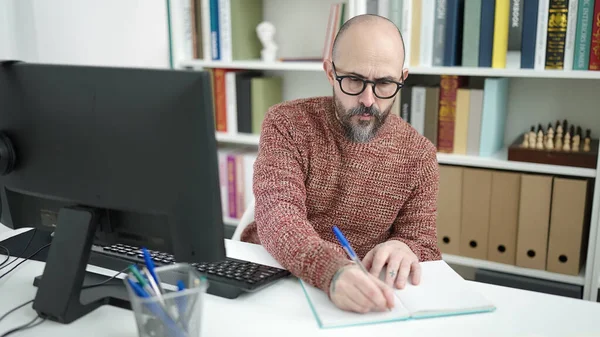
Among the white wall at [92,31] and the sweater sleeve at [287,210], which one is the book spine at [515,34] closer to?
the sweater sleeve at [287,210]

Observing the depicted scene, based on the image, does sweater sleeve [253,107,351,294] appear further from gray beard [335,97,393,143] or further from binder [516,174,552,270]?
binder [516,174,552,270]

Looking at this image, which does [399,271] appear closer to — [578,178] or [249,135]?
[578,178]

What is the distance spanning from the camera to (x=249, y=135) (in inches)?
104

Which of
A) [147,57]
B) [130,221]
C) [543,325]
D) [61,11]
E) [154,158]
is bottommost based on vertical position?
[543,325]

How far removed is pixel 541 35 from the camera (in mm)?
1965

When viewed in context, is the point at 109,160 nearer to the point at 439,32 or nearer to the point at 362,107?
the point at 362,107

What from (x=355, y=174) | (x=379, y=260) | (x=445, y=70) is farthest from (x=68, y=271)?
(x=445, y=70)

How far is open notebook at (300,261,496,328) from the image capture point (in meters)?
0.96

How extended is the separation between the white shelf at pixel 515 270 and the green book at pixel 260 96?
3.37 ft

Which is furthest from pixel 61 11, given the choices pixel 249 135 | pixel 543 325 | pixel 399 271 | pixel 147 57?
pixel 543 325

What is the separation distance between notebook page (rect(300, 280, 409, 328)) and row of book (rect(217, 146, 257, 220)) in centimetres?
165

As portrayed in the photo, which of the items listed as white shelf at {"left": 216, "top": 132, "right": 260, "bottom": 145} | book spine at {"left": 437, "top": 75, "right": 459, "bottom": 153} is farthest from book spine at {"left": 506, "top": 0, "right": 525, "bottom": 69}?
white shelf at {"left": 216, "top": 132, "right": 260, "bottom": 145}

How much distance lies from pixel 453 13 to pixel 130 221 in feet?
4.98

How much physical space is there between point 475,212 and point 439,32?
0.71 meters
